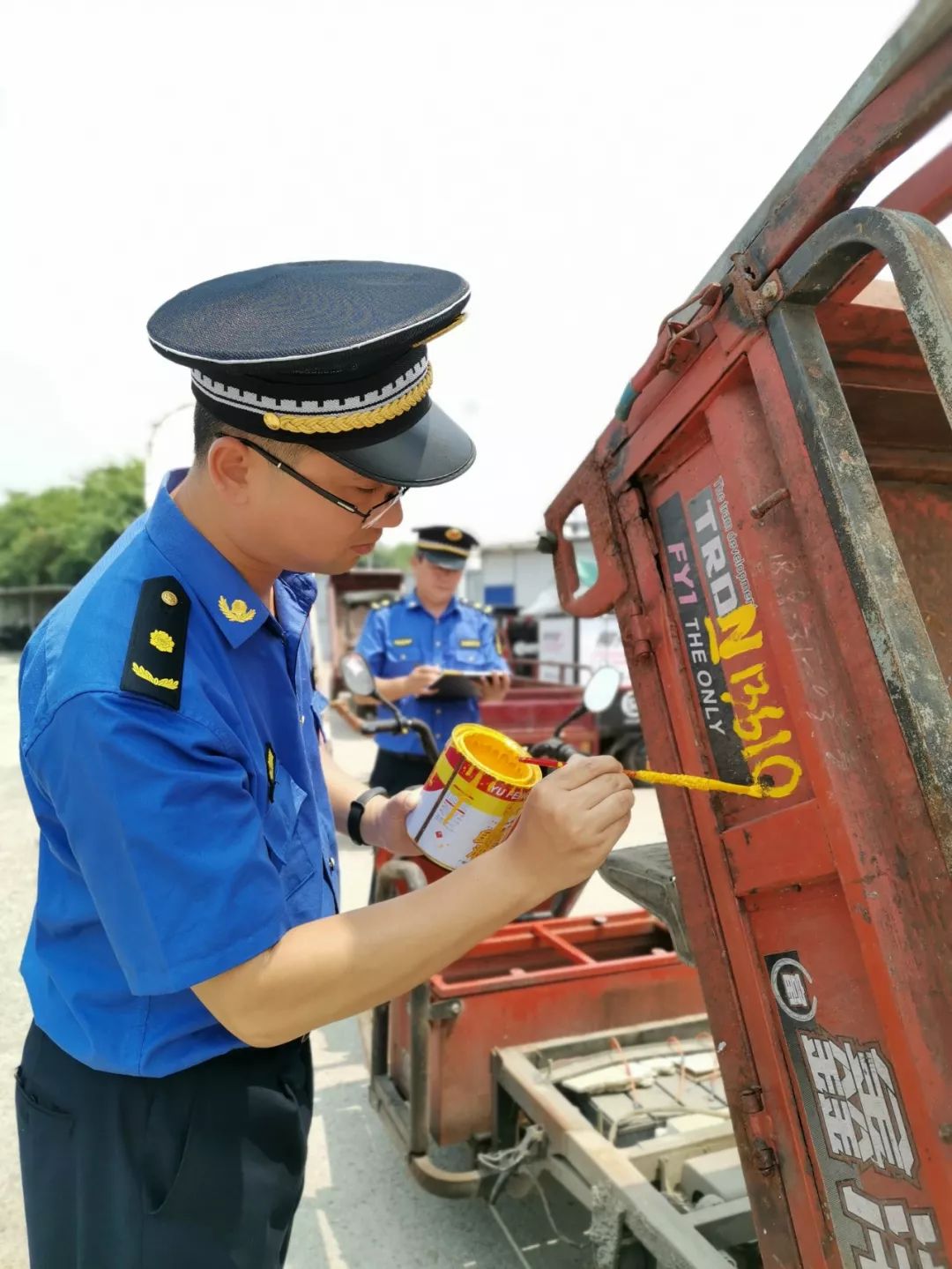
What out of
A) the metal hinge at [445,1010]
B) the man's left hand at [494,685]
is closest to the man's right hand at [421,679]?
the man's left hand at [494,685]

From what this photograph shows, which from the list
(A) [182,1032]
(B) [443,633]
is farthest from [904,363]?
(B) [443,633]

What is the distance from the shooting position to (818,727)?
1.31 meters

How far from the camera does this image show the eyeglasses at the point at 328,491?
4.39ft

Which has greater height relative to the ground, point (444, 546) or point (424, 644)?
point (444, 546)

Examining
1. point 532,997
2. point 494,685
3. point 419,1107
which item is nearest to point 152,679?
point 419,1107

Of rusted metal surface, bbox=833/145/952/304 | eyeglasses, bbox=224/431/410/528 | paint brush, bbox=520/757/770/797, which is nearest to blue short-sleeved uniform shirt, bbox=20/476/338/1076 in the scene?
eyeglasses, bbox=224/431/410/528

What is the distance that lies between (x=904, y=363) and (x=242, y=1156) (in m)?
1.87

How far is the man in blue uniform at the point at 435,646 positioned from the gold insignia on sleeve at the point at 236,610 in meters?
3.22

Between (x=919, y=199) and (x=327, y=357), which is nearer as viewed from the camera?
(x=327, y=357)

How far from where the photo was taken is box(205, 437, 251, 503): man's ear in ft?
4.40

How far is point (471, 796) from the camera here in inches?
59.7

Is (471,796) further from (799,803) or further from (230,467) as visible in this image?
(230,467)

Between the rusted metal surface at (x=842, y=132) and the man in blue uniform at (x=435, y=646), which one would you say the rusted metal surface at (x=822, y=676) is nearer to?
the rusted metal surface at (x=842, y=132)

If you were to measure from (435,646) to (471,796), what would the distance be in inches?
142
